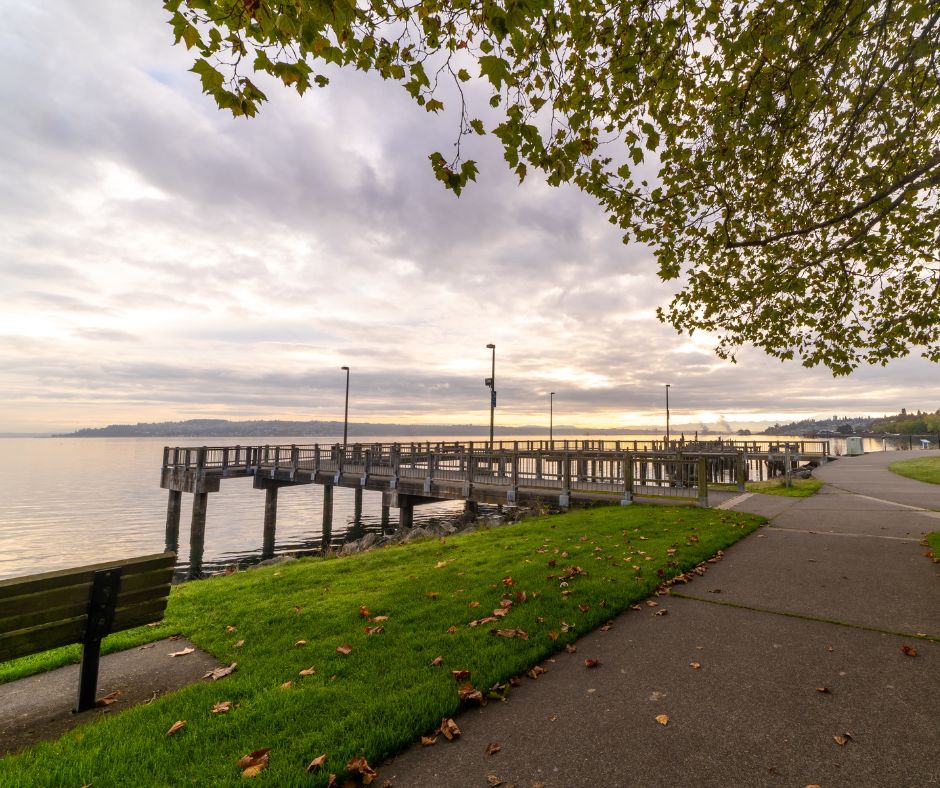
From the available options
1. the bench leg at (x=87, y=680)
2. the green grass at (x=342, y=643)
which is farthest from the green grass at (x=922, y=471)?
the bench leg at (x=87, y=680)

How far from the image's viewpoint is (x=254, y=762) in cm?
295

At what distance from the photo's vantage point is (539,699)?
3688mm

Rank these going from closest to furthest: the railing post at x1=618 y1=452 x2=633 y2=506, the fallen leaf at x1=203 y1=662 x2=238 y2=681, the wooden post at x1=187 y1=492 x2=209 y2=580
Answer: the fallen leaf at x1=203 y1=662 x2=238 y2=681
the railing post at x1=618 y1=452 x2=633 y2=506
the wooden post at x1=187 y1=492 x2=209 y2=580

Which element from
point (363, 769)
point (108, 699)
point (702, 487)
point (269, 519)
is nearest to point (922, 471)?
point (702, 487)

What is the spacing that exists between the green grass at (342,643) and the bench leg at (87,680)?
1.64 feet

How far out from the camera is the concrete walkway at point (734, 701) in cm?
285

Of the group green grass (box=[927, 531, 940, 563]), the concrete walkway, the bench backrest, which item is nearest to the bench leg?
the bench backrest

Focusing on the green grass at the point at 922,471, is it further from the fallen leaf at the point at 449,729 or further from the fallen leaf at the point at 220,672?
the fallen leaf at the point at 220,672

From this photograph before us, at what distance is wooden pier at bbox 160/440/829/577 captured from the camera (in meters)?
15.0

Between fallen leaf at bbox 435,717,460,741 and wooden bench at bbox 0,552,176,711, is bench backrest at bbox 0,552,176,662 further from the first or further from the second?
fallen leaf at bbox 435,717,460,741

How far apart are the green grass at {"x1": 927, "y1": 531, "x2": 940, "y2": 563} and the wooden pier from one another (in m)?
4.73

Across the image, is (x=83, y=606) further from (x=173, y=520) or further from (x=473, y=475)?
(x=173, y=520)

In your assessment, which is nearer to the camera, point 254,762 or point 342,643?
point 254,762

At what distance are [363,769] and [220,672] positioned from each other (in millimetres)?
2317
